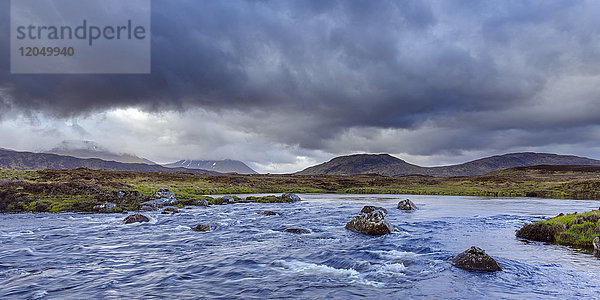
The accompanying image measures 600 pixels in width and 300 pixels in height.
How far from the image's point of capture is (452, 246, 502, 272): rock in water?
13.6 m

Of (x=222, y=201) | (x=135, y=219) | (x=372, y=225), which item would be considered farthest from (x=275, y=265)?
(x=222, y=201)

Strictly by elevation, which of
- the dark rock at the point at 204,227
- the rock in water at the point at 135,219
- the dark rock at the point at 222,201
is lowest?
the dark rock at the point at 222,201

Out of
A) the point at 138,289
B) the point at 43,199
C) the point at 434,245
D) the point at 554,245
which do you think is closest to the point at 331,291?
the point at 138,289

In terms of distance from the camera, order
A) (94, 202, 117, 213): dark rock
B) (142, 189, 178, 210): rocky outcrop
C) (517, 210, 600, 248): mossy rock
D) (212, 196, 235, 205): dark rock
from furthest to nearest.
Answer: (212, 196, 235, 205): dark rock < (142, 189, 178, 210): rocky outcrop < (94, 202, 117, 213): dark rock < (517, 210, 600, 248): mossy rock

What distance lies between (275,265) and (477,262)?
946cm

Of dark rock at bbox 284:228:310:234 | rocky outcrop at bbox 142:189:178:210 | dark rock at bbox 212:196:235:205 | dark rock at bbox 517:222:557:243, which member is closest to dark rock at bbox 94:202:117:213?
rocky outcrop at bbox 142:189:178:210

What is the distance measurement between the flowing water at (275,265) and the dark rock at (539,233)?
4.38ft

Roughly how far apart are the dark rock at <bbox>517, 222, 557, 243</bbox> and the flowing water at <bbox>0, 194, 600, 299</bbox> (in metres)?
1.34

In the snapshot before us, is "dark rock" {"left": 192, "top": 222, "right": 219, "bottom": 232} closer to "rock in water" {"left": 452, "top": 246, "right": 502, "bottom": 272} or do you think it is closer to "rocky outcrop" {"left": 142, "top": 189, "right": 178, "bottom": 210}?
"rocky outcrop" {"left": 142, "top": 189, "right": 178, "bottom": 210}

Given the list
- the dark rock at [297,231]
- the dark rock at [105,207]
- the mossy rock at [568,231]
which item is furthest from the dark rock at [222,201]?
the mossy rock at [568,231]

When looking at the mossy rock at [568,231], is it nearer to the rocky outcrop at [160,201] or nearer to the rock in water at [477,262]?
the rock in water at [477,262]

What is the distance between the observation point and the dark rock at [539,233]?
2034 centimetres

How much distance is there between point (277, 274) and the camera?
44.0ft

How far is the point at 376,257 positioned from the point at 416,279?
369 centimetres
